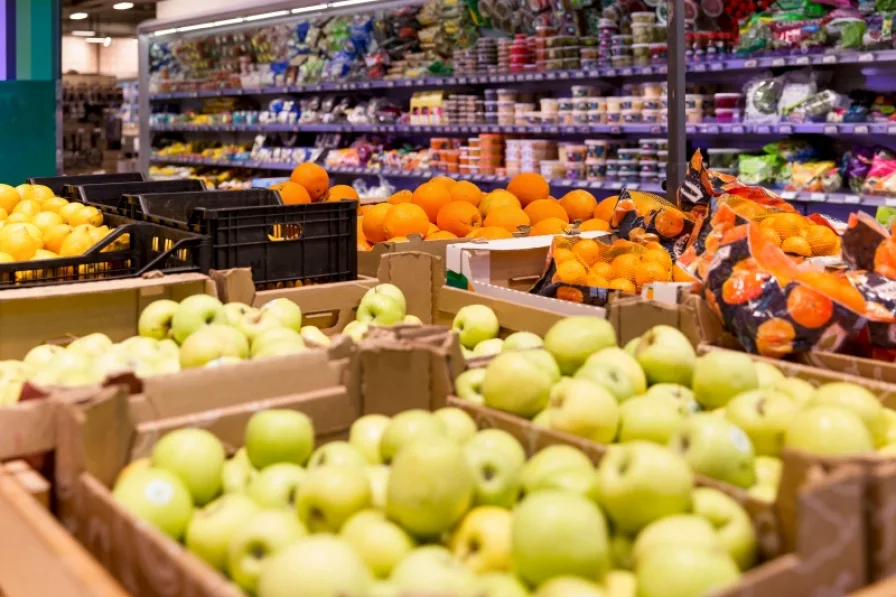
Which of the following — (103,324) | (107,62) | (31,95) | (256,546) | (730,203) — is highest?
(107,62)

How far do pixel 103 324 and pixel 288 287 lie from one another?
1.96ft

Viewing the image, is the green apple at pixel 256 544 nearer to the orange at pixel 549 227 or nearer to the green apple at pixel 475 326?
the green apple at pixel 475 326

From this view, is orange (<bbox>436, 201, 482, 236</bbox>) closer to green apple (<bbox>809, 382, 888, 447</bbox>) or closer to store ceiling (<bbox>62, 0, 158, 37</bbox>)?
green apple (<bbox>809, 382, 888, 447</bbox>)

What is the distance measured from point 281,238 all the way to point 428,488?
1.82m

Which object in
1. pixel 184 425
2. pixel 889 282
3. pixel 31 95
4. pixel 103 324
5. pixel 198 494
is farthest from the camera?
pixel 31 95

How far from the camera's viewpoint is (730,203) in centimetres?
265

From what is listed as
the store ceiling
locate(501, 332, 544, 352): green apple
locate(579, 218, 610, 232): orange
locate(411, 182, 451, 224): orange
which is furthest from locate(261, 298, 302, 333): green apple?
the store ceiling

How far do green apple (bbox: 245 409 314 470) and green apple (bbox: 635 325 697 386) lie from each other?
0.59 m

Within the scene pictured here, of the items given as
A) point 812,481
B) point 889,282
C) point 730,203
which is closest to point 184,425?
point 812,481

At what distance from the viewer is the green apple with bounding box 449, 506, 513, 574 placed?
1.17 meters

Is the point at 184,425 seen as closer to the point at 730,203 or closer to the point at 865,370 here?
the point at 865,370

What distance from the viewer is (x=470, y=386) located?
5.44ft

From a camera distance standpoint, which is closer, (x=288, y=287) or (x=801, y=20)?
(x=288, y=287)

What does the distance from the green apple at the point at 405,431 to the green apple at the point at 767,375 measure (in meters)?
0.61
